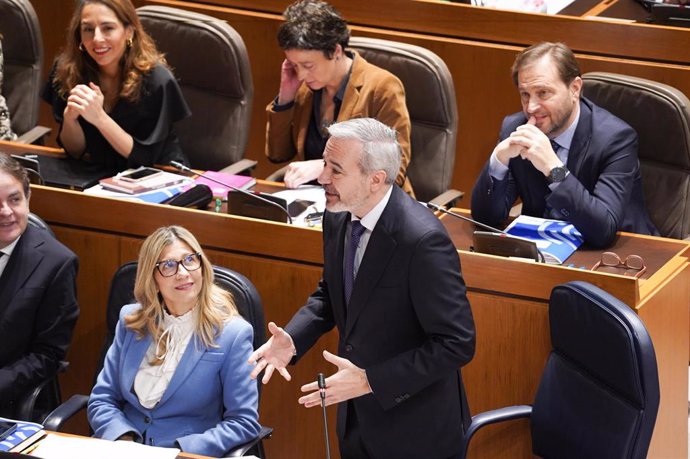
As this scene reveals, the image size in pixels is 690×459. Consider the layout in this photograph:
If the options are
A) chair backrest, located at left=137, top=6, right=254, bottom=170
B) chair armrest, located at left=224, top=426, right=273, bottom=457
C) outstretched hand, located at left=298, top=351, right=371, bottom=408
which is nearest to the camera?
outstretched hand, located at left=298, top=351, right=371, bottom=408

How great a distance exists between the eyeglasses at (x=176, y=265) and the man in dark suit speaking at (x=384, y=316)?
0.38m

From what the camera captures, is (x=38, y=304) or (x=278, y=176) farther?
(x=278, y=176)

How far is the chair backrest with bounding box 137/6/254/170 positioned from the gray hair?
1.57 m

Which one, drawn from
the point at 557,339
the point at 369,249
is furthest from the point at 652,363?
the point at 369,249

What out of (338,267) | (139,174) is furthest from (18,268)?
(338,267)

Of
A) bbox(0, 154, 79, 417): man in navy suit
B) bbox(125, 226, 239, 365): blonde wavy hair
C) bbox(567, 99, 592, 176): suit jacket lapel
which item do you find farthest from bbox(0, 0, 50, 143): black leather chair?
bbox(567, 99, 592, 176): suit jacket lapel

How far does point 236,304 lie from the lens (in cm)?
294

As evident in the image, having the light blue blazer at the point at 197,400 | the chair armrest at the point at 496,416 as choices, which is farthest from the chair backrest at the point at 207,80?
the chair armrest at the point at 496,416

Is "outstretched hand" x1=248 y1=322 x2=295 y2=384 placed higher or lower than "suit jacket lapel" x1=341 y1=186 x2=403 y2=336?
lower

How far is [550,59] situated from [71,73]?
1448mm

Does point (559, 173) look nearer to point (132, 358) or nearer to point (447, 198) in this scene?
point (447, 198)

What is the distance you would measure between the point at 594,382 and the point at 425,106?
137cm

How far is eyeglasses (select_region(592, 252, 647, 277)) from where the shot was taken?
9.70ft

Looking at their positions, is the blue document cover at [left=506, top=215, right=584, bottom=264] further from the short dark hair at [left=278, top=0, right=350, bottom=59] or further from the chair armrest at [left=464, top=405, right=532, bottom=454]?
the short dark hair at [left=278, top=0, right=350, bottom=59]
